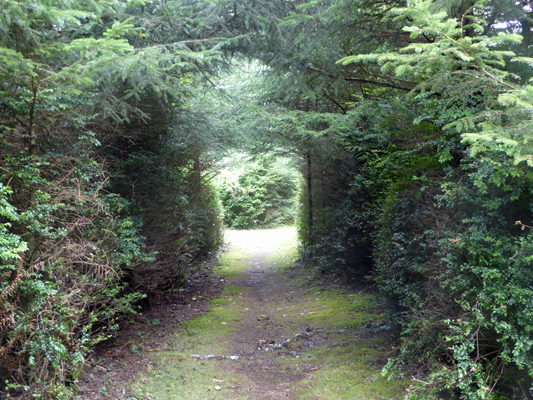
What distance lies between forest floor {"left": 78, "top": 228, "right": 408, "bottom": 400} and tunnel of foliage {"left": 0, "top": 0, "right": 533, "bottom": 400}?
561 mm

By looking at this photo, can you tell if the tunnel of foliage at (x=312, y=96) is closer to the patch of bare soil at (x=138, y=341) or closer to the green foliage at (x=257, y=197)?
the patch of bare soil at (x=138, y=341)

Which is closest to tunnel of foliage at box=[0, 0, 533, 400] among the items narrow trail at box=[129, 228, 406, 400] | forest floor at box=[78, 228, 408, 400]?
forest floor at box=[78, 228, 408, 400]

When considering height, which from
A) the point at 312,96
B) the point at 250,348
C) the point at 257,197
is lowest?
the point at 257,197

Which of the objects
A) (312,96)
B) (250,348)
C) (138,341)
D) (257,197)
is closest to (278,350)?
(250,348)

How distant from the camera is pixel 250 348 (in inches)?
270

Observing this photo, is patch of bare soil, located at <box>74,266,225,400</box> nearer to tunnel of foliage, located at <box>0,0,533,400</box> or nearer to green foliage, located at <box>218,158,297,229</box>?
tunnel of foliage, located at <box>0,0,533,400</box>

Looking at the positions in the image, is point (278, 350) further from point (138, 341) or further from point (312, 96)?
point (312, 96)

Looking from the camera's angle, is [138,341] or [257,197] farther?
[257,197]

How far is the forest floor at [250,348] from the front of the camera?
4980 millimetres

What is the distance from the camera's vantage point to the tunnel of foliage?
3568 mm

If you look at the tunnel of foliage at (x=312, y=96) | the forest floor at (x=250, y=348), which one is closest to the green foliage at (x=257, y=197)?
the forest floor at (x=250, y=348)

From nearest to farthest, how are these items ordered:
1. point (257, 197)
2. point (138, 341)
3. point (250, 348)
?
point (138, 341), point (250, 348), point (257, 197)

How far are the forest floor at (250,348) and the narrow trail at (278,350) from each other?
0.05ft

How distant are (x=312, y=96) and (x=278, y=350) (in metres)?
4.64
